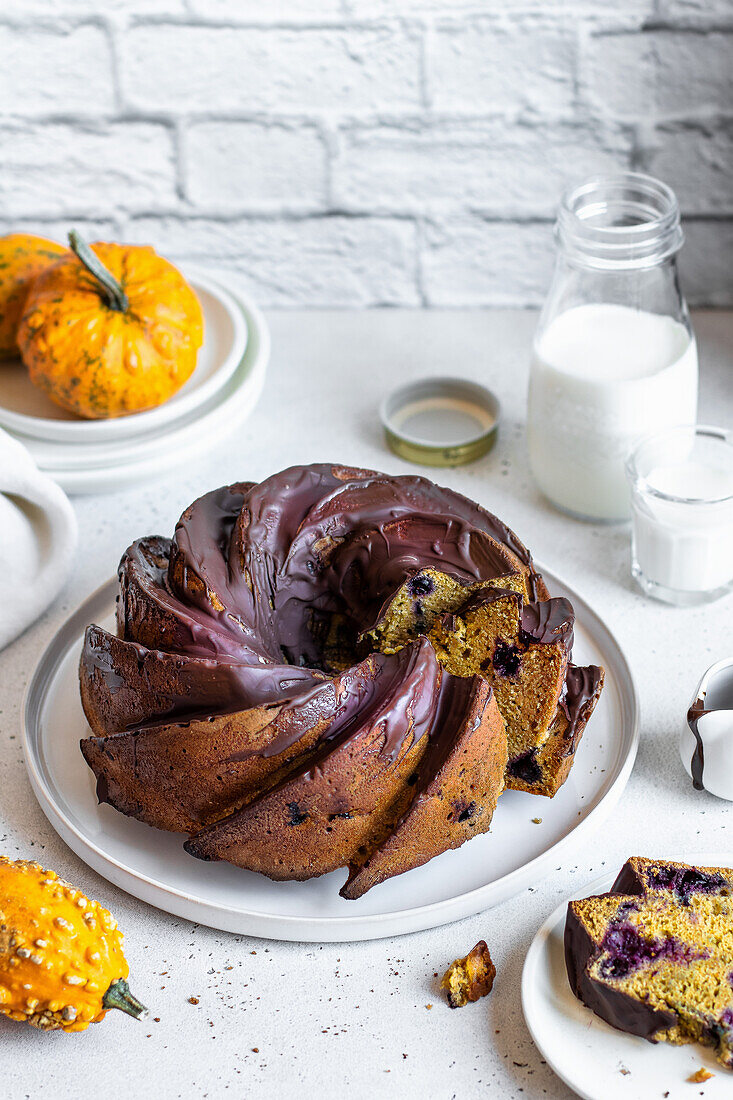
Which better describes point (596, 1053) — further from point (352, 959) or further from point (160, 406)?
point (160, 406)

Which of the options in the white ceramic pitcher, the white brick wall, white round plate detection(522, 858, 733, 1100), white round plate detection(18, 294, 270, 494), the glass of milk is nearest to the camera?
white round plate detection(522, 858, 733, 1100)

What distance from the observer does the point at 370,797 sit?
1249 mm

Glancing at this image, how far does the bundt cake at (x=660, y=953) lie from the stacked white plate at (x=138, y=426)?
106 centimetres

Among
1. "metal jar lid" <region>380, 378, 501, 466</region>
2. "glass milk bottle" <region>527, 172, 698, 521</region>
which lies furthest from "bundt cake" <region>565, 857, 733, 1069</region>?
"metal jar lid" <region>380, 378, 501, 466</region>

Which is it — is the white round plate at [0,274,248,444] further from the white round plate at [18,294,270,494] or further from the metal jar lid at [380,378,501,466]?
the metal jar lid at [380,378,501,466]

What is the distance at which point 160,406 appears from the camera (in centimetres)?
202

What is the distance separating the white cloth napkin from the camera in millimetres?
1677

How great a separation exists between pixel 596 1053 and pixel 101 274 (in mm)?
1334

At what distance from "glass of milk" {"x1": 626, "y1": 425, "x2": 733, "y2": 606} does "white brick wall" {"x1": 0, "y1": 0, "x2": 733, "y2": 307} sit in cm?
78

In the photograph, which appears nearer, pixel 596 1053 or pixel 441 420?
pixel 596 1053

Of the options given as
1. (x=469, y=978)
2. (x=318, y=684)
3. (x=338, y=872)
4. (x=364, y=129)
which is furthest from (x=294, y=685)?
(x=364, y=129)

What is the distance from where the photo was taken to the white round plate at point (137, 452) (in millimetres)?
1962

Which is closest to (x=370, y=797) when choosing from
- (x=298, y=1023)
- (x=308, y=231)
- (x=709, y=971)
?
(x=298, y=1023)

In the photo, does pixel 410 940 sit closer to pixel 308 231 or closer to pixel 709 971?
pixel 709 971
